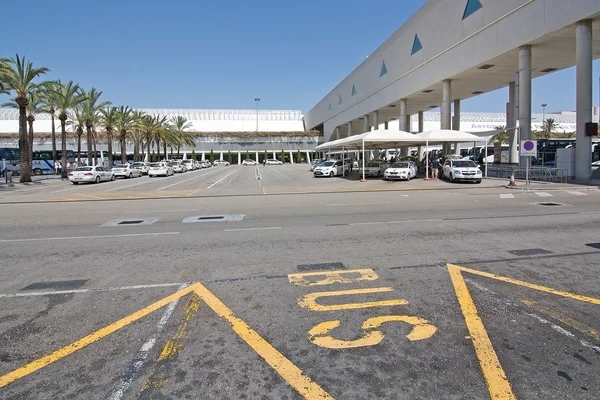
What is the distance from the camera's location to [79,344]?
3.84 metres

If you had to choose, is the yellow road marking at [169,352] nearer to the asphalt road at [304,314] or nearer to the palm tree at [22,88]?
the asphalt road at [304,314]

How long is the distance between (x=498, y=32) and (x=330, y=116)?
56.3m

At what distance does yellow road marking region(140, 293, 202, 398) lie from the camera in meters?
3.14

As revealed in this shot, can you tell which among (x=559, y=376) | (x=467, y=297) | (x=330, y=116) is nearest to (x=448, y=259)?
(x=467, y=297)

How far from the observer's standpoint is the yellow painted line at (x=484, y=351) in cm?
301

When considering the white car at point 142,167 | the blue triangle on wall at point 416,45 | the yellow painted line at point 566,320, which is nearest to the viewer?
the yellow painted line at point 566,320

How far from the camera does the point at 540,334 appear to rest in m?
3.90

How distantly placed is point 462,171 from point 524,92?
7.88 metres

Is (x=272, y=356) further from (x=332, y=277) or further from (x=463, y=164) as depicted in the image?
(x=463, y=164)

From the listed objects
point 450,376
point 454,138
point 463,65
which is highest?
point 463,65

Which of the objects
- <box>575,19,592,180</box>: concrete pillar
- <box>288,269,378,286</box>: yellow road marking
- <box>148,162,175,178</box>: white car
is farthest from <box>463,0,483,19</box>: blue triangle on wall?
<box>148,162,175,178</box>: white car

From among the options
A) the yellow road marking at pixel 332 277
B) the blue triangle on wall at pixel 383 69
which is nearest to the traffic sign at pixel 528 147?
the yellow road marking at pixel 332 277

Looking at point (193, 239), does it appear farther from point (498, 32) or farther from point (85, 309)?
point (498, 32)

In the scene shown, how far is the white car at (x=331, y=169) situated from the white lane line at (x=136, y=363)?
33.4 m
